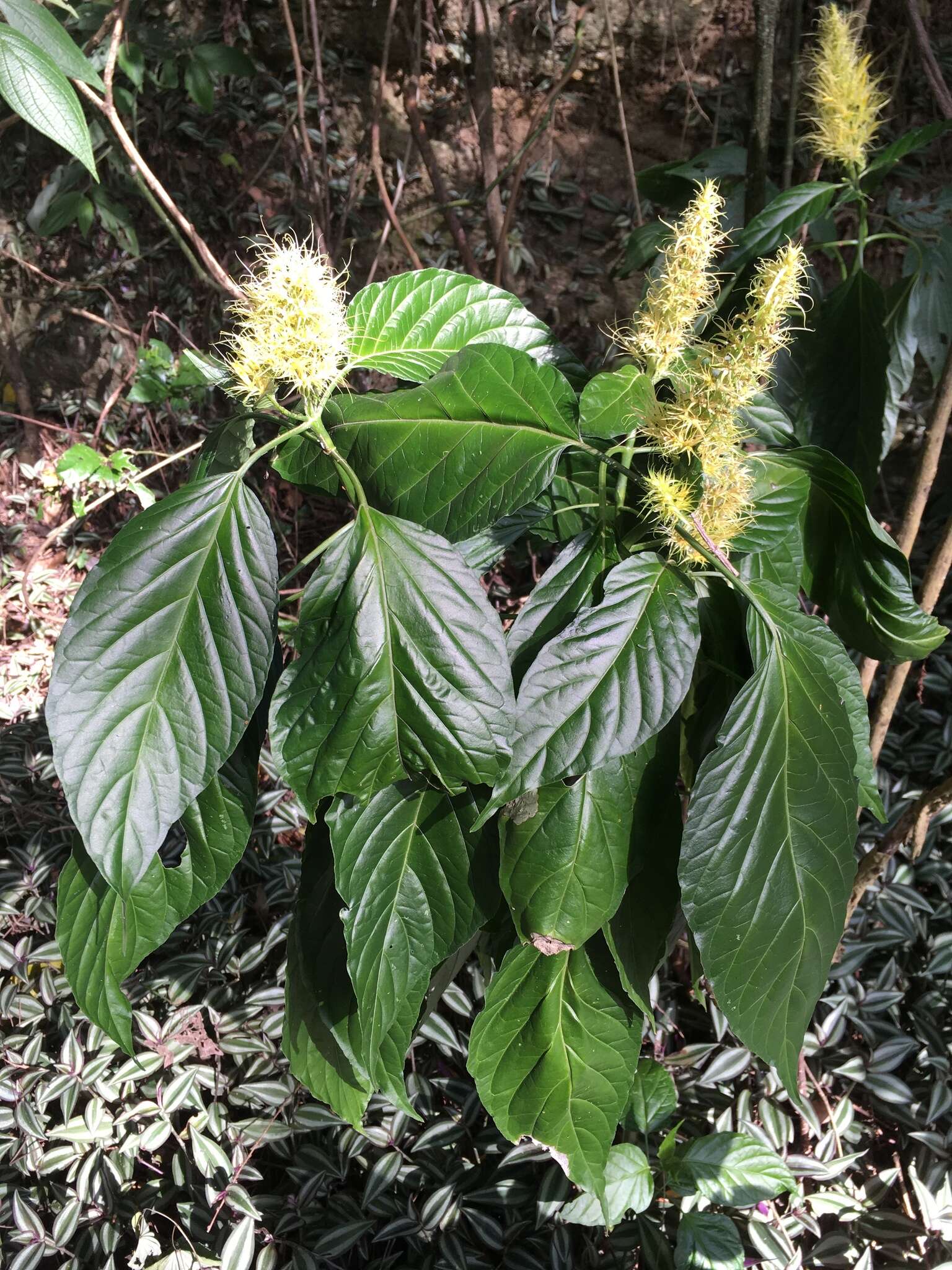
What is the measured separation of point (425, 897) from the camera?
0.65m

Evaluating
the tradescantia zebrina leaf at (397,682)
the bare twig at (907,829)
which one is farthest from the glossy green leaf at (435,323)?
the bare twig at (907,829)

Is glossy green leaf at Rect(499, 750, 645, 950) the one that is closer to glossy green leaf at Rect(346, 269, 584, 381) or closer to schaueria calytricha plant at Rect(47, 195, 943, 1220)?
schaueria calytricha plant at Rect(47, 195, 943, 1220)

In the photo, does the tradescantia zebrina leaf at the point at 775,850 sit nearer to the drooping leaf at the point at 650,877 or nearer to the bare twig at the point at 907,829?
the drooping leaf at the point at 650,877

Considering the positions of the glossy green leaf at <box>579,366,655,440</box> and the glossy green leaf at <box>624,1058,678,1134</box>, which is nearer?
the glossy green leaf at <box>579,366,655,440</box>

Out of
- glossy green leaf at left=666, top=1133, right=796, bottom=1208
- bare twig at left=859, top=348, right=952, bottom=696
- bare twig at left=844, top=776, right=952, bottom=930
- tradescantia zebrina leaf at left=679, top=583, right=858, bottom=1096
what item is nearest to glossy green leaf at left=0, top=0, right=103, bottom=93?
tradescantia zebrina leaf at left=679, top=583, right=858, bottom=1096

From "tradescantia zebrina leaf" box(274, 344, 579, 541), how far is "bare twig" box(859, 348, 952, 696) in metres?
0.55

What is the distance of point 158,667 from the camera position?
570mm

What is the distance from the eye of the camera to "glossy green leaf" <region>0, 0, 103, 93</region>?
24.6 inches

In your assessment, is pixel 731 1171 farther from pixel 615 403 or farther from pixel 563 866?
pixel 615 403

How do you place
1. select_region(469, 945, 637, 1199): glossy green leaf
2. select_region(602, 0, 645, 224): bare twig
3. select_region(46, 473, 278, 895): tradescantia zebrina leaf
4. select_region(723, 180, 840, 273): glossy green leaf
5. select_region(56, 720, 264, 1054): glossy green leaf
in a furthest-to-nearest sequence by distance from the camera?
1. select_region(602, 0, 645, 224): bare twig
2. select_region(723, 180, 840, 273): glossy green leaf
3. select_region(469, 945, 637, 1199): glossy green leaf
4. select_region(56, 720, 264, 1054): glossy green leaf
5. select_region(46, 473, 278, 895): tradescantia zebrina leaf

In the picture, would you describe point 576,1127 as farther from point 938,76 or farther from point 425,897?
point 938,76

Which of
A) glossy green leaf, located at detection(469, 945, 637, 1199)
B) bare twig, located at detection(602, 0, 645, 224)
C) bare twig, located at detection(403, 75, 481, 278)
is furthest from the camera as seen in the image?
bare twig, located at detection(602, 0, 645, 224)

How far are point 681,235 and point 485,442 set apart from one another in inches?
8.2

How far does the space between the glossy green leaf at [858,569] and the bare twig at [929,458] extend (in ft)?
0.57
